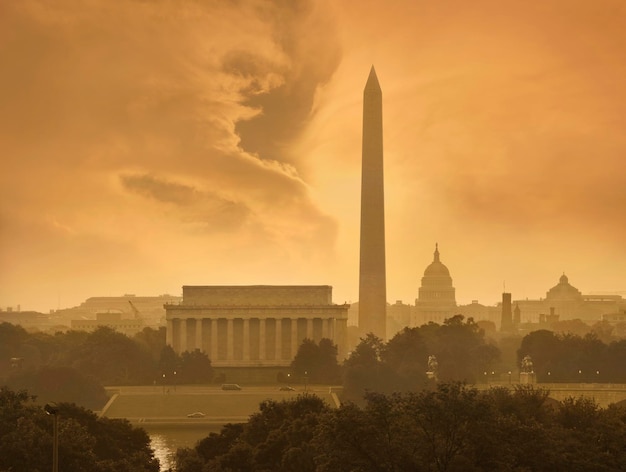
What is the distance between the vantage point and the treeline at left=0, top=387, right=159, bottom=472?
194 feet

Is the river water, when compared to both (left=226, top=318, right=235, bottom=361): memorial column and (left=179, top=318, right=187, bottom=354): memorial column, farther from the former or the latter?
(left=226, top=318, right=235, bottom=361): memorial column

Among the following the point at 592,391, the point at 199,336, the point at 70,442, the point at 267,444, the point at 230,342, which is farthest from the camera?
the point at 199,336

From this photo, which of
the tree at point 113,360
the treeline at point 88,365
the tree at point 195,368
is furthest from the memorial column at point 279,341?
the tree at point 113,360

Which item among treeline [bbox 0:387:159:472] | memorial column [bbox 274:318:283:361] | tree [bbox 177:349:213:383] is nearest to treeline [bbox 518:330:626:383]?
memorial column [bbox 274:318:283:361]

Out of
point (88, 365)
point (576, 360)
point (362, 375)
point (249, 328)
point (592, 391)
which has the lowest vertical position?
point (592, 391)

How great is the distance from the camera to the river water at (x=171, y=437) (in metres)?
83.4

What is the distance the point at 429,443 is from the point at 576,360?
73784mm

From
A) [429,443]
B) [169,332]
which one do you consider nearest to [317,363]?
[169,332]

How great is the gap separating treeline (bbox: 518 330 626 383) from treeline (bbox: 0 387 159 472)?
183 ft

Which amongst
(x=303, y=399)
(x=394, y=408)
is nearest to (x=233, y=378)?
(x=303, y=399)

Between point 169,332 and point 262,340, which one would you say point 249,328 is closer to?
point 262,340

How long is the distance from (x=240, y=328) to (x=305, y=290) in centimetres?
747

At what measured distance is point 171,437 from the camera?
95.2m

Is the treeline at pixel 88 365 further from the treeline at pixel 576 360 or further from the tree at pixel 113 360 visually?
the treeline at pixel 576 360
